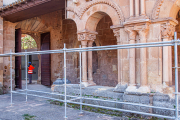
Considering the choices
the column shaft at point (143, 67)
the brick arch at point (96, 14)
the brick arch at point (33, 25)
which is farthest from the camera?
the brick arch at point (33, 25)

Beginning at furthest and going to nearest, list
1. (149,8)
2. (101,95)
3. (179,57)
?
(179,57) < (101,95) < (149,8)

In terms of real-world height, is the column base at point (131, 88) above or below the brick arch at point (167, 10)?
below

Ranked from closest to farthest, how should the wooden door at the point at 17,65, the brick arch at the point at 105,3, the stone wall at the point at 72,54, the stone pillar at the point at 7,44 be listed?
1. the brick arch at the point at 105,3
2. the stone pillar at the point at 7,44
3. the wooden door at the point at 17,65
4. the stone wall at the point at 72,54

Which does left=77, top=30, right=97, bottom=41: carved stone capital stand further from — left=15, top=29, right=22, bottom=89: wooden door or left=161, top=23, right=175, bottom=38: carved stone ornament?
left=15, top=29, right=22, bottom=89: wooden door

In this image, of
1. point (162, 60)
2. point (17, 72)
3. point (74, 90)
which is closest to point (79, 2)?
point (74, 90)

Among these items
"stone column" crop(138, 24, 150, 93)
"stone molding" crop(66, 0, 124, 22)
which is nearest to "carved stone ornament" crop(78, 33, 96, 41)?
"stone molding" crop(66, 0, 124, 22)

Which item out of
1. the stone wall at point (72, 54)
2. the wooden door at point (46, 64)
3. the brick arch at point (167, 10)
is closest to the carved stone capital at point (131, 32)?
the brick arch at point (167, 10)

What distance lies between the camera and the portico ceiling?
22.9 ft

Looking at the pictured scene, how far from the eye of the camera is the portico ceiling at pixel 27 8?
6.97m

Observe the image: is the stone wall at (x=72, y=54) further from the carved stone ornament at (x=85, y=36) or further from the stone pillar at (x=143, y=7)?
the stone pillar at (x=143, y=7)

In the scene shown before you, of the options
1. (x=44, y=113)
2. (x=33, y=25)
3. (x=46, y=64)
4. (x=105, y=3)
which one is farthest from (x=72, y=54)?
(x=44, y=113)

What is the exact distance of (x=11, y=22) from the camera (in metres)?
8.77

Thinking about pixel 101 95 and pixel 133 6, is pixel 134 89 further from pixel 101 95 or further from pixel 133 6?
pixel 133 6

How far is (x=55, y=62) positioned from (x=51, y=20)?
2163 mm
